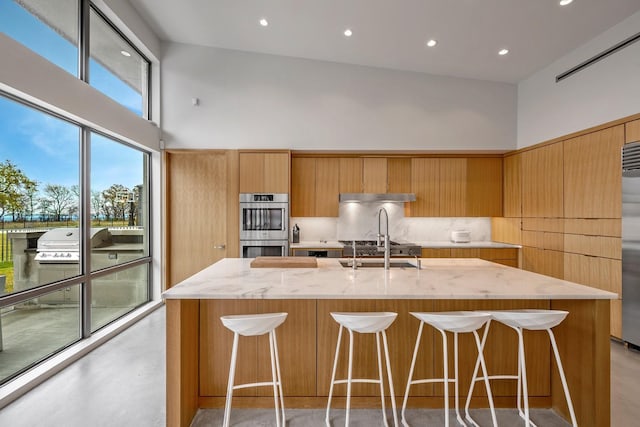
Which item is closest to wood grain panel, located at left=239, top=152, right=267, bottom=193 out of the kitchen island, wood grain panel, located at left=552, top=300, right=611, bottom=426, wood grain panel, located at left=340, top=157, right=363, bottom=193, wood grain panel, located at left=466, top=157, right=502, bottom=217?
wood grain panel, located at left=340, top=157, right=363, bottom=193

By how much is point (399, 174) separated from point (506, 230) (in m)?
1.94

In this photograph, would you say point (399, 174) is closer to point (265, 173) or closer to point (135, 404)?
point (265, 173)

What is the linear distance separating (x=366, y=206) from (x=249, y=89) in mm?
2590

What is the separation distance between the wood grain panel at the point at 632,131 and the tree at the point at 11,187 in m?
5.60

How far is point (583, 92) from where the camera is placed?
12.0ft

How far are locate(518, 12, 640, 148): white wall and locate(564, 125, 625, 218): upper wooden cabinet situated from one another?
0.19 metres

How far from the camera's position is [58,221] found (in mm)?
2990

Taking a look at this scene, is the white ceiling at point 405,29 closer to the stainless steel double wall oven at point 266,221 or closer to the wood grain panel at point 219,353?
the stainless steel double wall oven at point 266,221

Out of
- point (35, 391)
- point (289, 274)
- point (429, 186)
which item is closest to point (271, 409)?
point (289, 274)

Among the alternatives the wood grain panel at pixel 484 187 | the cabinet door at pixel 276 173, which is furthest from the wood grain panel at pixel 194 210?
the wood grain panel at pixel 484 187

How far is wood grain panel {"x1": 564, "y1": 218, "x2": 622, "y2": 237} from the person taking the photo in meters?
3.25

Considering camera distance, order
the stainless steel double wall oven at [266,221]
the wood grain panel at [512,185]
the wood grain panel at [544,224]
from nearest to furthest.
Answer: the wood grain panel at [544,224]
the stainless steel double wall oven at [266,221]
the wood grain panel at [512,185]

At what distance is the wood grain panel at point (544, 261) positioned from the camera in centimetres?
399

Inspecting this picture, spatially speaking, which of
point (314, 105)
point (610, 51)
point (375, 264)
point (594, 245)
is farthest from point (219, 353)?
point (610, 51)
